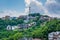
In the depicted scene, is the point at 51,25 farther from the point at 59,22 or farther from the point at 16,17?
the point at 16,17

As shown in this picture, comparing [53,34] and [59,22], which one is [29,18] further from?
[53,34]

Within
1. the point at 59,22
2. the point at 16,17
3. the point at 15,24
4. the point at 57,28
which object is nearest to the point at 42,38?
the point at 57,28

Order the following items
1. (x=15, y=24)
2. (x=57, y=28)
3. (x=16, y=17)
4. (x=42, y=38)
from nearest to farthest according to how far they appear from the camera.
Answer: (x=42, y=38)
(x=57, y=28)
(x=15, y=24)
(x=16, y=17)

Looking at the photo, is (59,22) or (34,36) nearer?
(34,36)

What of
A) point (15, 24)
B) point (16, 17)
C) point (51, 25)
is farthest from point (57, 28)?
point (16, 17)

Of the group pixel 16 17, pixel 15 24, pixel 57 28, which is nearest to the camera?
pixel 57 28

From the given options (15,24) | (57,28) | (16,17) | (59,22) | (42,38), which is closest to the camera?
(42,38)

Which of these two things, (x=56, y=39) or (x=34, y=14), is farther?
(x=34, y=14)

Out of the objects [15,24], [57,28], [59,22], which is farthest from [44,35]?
[15,24]

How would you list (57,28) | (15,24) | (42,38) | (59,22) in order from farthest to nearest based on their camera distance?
(15,24), (59,22), (57,28), (42,38)
